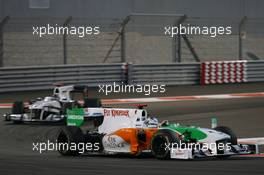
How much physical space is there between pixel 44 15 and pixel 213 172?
21.5 m

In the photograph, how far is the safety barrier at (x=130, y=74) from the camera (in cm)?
2556

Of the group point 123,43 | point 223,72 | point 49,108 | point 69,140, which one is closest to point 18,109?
point 49,108

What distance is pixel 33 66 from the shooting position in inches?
1033

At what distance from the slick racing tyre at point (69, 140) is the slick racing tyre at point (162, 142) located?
1.42m

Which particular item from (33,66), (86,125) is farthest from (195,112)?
(33,66)

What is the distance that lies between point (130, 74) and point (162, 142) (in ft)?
48.8

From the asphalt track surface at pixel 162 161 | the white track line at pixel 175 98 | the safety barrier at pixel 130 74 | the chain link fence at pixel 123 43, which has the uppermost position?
the chain link fence at pixel 123 43

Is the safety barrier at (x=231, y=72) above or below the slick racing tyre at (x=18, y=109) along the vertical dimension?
above

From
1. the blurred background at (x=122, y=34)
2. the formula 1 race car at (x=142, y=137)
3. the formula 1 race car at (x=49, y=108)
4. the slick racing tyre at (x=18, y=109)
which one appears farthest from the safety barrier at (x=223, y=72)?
the formula 1 race car at (x=142, y=137)

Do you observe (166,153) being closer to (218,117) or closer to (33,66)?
(218,117)

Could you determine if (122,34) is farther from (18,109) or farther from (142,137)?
(142,137)

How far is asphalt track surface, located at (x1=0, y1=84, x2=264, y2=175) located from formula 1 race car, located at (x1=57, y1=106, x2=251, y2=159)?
0.50 ft

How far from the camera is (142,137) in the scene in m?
13.1

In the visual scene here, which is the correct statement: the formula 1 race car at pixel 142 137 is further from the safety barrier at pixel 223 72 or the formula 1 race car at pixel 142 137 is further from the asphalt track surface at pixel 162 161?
the safety barrier at pixel 223 72
